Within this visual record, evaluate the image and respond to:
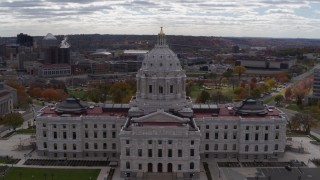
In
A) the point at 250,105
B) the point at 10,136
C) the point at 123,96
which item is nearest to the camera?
the point at 250,105

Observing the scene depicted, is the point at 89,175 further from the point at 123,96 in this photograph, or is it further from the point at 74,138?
the point at 123,96

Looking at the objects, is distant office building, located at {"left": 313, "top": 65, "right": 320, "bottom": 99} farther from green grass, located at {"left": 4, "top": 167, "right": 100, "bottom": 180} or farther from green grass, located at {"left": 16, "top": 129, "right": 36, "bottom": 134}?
green grass, located at {"left": 16, "top": 129, "right": 36, "bottom": 134}

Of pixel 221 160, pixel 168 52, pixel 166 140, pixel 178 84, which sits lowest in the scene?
pixel 221 160

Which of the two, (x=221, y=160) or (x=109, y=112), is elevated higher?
(x=109, y=112)

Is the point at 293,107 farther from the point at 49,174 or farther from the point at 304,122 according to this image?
the point at 49,174

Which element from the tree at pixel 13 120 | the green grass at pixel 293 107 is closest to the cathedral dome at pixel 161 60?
the tree at pixel 13 120

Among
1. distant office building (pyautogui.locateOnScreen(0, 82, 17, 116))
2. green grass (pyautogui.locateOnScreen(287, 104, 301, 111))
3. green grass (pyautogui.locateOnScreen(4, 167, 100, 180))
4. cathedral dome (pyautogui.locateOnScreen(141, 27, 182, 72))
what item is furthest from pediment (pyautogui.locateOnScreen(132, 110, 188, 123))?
green grass (pyautogui.locateOnScreen(287, 104, 301, 111))

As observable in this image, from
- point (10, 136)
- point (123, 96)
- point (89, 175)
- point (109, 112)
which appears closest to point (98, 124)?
point (109, 112)
